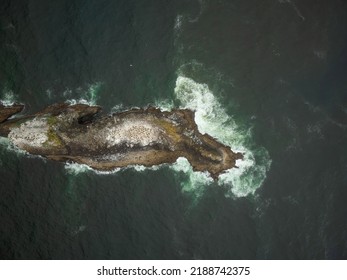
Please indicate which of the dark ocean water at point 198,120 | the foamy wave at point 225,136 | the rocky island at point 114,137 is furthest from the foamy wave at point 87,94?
the foamy wave at point 225,136

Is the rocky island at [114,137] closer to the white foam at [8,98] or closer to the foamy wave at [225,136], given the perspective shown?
the white foam at [8,98]

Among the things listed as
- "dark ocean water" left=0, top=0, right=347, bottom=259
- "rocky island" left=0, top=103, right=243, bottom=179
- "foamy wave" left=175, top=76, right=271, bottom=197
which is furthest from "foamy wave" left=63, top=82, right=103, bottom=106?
"foamy wave" left=175, top=76, right=271, bottom=197

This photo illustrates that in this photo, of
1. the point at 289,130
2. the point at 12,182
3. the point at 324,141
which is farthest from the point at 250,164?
the point at 12,182

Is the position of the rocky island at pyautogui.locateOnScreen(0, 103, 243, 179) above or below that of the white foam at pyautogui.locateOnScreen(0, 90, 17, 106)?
below

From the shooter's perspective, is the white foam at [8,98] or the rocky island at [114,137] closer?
the rocky island at [114,137]

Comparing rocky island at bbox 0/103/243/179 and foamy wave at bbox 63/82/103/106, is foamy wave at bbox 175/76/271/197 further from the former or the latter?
foamy wave at bbox 63/82/103/106
